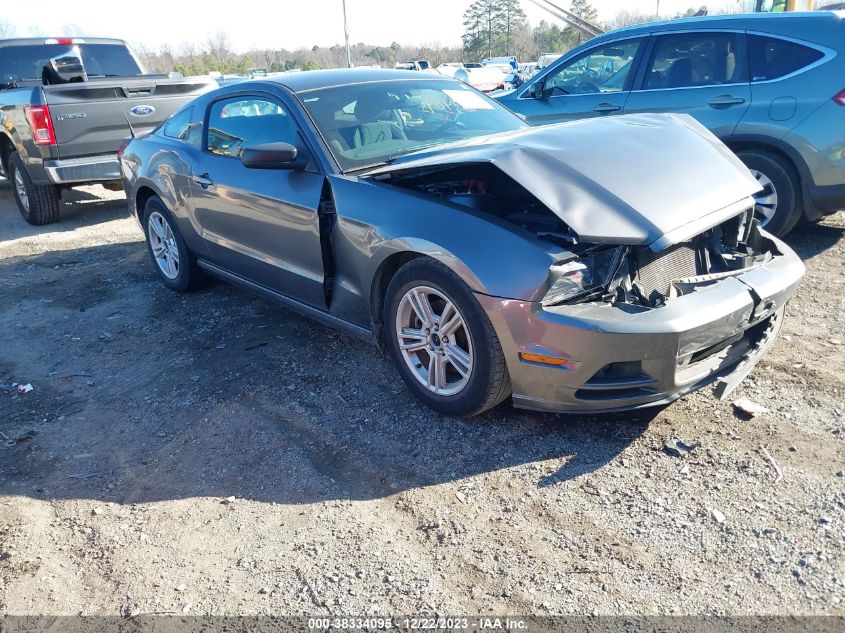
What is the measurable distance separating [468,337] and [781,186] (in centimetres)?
362

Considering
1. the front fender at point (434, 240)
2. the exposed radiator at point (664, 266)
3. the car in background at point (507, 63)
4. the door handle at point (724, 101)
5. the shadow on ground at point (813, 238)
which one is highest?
the door handle at point (724, 101)

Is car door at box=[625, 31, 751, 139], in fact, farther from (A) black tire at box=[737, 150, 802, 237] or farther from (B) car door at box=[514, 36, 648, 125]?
(A) black tire at box=[737, 150, 802, 237]

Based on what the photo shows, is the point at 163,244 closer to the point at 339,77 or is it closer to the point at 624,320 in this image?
the point at 339,77

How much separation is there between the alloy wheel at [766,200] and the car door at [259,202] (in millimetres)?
3642

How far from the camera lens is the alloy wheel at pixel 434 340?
127 inches

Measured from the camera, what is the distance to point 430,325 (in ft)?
10.9

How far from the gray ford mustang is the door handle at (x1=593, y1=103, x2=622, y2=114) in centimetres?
209

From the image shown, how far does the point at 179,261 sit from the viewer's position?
18.0 feet

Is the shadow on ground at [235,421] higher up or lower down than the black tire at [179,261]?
lower down

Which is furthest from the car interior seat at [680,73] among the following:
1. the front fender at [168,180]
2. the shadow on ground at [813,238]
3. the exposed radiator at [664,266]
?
the front fender at [168,180]

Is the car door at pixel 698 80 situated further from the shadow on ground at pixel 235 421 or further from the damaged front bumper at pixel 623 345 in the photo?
the shadow on ground at pixel 235 421

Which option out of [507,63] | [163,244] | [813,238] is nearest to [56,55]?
[163,244]

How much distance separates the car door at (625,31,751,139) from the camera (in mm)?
5543

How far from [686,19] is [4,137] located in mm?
8095
